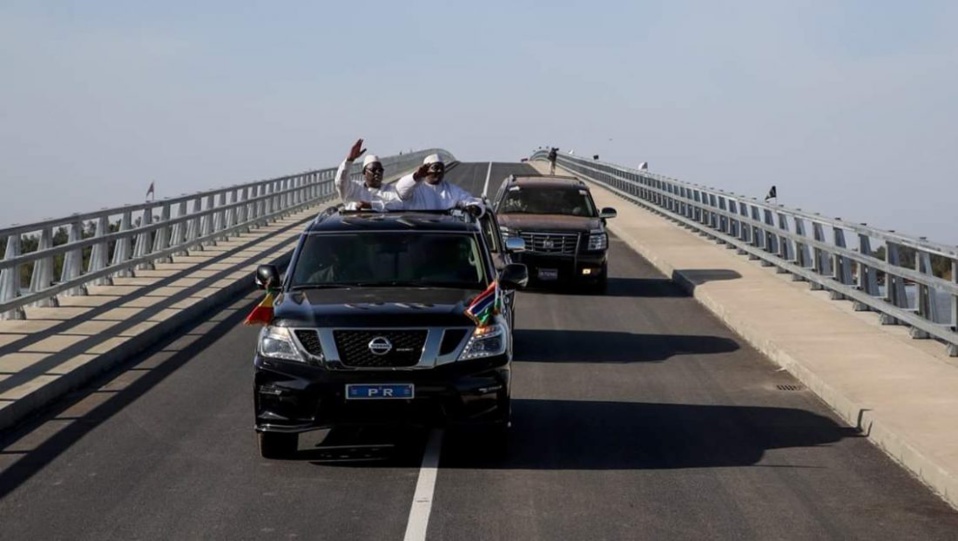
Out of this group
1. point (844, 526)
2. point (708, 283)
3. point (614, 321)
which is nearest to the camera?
point (844, 526)

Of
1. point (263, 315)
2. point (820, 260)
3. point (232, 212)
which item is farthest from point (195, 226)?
point (263, 315)

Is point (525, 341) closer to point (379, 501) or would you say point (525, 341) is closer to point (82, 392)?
point (82, 392)

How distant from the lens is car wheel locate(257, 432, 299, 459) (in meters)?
10.4

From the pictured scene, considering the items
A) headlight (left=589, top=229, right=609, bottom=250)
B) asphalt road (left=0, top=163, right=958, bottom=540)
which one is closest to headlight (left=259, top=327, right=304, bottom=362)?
asphalt road (left=0, top=163, right=958, bottom=540)

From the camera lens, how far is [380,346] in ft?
33.2

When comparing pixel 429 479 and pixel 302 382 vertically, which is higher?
pixel 302 382

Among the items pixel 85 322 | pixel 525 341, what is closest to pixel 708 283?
pixel 525 341

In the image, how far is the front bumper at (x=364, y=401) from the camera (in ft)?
32.9

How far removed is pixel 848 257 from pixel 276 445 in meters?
10.7

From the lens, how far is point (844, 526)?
8.64m

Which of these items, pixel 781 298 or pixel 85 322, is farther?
pixel 781 298

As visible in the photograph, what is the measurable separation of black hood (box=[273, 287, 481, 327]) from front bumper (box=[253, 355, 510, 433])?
318 mm

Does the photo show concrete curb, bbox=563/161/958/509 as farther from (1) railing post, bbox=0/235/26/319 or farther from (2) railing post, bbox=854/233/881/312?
(1) railing post, bbox=0/235/26/319

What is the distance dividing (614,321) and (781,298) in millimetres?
2632
